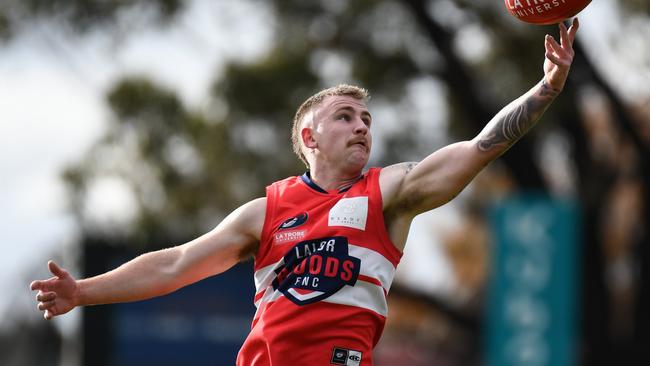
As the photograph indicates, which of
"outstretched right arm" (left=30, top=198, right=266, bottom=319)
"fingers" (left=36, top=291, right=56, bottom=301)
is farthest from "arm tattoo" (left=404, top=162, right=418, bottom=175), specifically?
"fingers" (left=36, top=291, right=56, bottom=301)

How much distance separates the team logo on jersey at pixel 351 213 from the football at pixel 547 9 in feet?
4.20

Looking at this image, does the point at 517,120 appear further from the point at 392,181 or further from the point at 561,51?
the point at 392,181

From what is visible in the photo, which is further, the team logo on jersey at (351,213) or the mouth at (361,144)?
the mouth at (361,144)

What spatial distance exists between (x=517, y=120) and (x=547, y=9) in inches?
25.2

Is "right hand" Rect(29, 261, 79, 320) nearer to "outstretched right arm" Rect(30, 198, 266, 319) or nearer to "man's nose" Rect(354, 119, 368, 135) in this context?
"outstretched right arm" Rect(30, 198, 266, 319)

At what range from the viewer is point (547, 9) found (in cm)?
675

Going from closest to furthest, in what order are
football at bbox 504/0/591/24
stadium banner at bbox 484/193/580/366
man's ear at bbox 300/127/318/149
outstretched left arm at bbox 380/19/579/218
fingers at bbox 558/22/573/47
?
fingers at bbox 558/22/573/47
outstretched left arm at bbox 380/19/579/218
football at bbox 504/0/591/24
man's ear at bbox 300/127/318/149
stadium banner at bbox 484/193/580/366

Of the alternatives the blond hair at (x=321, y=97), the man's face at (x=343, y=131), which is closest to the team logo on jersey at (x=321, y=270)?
the man's face at (x=343, y=131)

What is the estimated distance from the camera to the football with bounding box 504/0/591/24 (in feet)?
22.0

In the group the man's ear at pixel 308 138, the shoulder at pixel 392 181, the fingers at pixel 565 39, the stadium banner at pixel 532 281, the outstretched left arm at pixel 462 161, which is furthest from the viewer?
the stadium banner at pixel 532 281

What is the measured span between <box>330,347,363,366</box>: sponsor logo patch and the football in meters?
1.93

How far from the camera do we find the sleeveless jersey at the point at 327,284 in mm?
6480

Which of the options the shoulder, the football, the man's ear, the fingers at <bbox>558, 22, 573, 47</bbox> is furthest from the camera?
the man's ear

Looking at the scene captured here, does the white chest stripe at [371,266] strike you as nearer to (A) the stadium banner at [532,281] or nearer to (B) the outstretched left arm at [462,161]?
(B) the outstretched left arm at [462,161]
